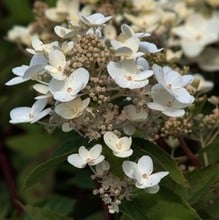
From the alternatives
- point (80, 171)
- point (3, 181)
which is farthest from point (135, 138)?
point (3, 181)

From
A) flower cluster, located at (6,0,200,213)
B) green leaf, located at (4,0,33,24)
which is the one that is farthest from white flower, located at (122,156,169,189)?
green leaf, located at (4,0,33,24)

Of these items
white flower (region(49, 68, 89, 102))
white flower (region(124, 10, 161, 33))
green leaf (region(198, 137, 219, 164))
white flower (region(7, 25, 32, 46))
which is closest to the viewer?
white flower (region(49, 68, 89, 102))

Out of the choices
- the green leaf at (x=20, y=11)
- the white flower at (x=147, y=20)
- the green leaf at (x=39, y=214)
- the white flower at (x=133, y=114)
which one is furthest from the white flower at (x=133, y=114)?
the green leaf at (x=20, y=11)

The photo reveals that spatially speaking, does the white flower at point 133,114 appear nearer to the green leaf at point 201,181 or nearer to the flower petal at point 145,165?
the flower petal at point 145,165

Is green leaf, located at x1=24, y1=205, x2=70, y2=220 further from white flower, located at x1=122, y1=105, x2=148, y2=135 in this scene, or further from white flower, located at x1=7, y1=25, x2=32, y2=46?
white flower, located at x1=7, y1=25, x2=32, y2=46

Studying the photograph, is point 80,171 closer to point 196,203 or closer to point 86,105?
point 196,203

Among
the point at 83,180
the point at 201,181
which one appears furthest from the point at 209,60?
the point at 201,181
